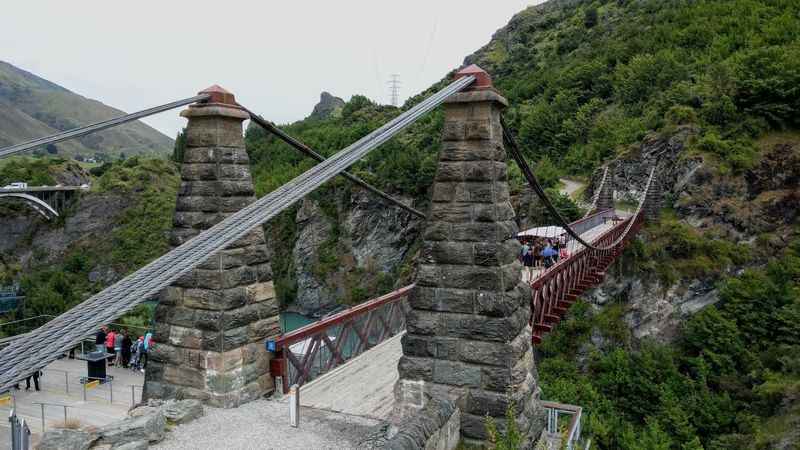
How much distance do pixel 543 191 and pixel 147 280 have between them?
22.2 ft

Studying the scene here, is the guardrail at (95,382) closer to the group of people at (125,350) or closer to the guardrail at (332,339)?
the group of people at (125,350)

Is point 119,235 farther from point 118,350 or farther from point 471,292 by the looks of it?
point 471,292

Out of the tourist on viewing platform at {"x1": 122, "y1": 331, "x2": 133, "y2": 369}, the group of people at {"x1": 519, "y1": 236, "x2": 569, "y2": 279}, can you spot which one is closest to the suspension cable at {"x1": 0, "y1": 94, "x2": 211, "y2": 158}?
the tourist on viewing platform at {"x1": 122, "y1": 331, "x2": 133, "y2": 369}

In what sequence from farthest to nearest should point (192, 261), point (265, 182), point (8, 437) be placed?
1. point (265, 182)
2. point (8, 437)
3. point (192, 261)

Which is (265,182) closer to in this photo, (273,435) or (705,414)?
(705,414)

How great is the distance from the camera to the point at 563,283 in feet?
36.1

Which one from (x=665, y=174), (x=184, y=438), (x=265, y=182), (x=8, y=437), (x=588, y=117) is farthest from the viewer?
(x=265, y=182)

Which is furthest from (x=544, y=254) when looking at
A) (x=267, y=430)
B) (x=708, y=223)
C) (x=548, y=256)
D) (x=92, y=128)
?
(x=708, y=223)

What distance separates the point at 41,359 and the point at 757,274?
1960 cm

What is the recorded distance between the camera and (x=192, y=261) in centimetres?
367

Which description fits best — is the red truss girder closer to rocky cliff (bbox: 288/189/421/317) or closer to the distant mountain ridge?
rocky cliff (bbox: 288/189/421/317)

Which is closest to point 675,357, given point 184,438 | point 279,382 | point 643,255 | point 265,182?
point 643,255

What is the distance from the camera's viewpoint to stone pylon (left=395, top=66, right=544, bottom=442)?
4.88m

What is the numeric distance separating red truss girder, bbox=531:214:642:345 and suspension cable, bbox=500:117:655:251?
0.32m
